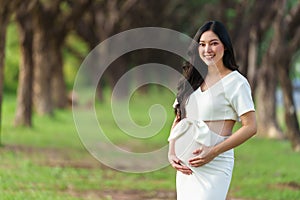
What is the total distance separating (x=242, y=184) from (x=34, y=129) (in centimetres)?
1131

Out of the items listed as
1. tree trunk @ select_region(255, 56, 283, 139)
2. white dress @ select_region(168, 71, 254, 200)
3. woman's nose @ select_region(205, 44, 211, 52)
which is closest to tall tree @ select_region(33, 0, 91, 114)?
tree trunk @ select_region(255, 56, 283, 139)

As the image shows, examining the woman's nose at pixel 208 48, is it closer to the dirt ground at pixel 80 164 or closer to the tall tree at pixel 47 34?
the dirt ground at pixel 80 164

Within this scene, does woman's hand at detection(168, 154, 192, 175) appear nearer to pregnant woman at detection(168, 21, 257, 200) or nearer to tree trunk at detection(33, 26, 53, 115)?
pregnant woman at detection(168, 21, 257, 200)

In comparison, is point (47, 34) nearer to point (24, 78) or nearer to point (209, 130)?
point (24, 78)

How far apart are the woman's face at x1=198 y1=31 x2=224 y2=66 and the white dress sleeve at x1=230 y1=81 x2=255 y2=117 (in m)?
0.25

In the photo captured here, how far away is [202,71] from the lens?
17.0 feet

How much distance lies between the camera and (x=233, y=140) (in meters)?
4.95

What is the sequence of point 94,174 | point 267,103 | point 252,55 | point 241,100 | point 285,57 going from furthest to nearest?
1. point 267,103
2. point 252,55
3. point 285,57
4. point 94,174
5. point 241,100

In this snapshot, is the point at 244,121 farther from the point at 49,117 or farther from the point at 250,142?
the point at 49,117

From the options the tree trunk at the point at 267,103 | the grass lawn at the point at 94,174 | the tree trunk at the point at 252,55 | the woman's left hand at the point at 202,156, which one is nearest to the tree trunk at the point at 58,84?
the tree trunk at the point at 252,55

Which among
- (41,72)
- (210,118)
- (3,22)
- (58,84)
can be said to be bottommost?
(58,84)

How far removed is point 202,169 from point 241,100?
54 cm

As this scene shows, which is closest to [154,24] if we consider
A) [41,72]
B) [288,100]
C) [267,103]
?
[41,72]

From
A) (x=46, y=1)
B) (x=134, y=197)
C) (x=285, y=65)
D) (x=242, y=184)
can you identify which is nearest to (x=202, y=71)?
(x=134, y=197)
